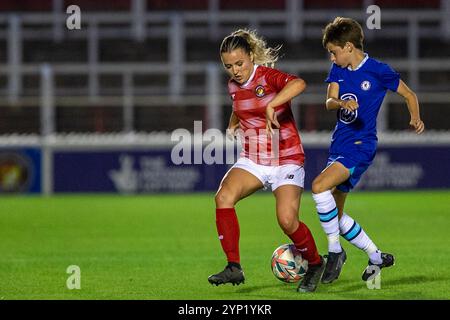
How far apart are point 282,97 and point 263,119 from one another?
1.47 ft

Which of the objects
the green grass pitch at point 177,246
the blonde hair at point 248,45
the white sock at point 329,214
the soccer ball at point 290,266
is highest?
the blonde hair at point 248,45

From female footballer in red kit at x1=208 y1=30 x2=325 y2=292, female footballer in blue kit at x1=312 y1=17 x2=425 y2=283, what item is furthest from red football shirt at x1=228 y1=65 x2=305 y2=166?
female footballer in blue kit at x1=312 y1=17 x2=425 y2=283

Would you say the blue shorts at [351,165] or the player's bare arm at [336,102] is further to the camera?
the blue shorts at [351,165]

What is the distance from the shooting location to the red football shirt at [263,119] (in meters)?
8.14

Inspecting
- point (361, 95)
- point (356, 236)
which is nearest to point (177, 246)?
point (356, 236)

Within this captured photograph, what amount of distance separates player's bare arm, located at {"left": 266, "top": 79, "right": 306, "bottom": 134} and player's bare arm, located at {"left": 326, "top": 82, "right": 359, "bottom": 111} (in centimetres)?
34

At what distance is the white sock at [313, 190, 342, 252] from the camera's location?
8.18 m

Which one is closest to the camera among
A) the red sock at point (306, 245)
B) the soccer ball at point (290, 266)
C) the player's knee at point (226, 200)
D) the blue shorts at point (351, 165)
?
the player's knee at point (226, 200)

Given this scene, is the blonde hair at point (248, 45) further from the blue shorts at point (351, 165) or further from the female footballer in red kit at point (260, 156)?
the blue shorts at point (351, 165)

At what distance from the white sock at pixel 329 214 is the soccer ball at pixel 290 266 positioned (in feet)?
0.83

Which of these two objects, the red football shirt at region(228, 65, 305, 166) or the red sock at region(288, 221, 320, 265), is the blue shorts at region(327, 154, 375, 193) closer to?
the red football shirt at region(228, 65, 305, 166)

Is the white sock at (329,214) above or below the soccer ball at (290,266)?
above

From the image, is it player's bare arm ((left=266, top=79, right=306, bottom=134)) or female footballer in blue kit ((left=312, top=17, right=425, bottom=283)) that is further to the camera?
female footballer in blue kit ((left=312, top=17, right=425, bottom=283))

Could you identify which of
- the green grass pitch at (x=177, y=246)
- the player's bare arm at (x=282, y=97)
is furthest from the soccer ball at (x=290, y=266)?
the player's bare arm at (x=282, y=97)
